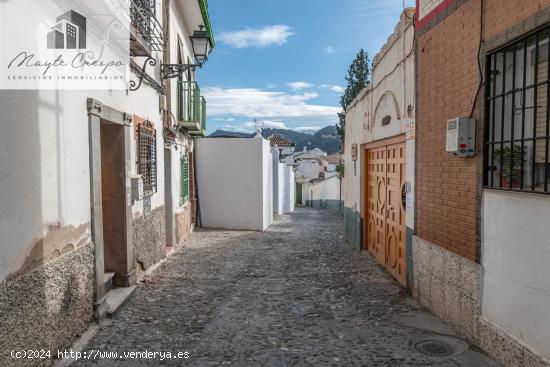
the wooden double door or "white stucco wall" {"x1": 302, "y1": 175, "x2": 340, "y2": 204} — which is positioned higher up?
the wooden double door

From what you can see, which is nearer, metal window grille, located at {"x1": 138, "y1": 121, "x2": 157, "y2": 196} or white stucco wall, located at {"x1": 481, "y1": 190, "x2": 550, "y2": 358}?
white stucco wall, located at {"x1": 481, "y1": 190, "x2": 550, "y2": 358}

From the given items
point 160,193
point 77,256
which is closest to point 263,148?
point 160,193

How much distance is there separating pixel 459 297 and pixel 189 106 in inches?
315

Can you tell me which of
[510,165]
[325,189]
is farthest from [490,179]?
[325,189]

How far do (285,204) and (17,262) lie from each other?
70.6 ft

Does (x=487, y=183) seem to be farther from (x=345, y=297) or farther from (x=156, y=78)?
(x=156, y=78)

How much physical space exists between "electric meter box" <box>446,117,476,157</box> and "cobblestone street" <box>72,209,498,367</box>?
6.27 feet

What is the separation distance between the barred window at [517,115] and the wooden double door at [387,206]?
264 centimetres
